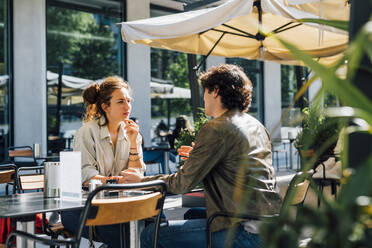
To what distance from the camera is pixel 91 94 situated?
10.4ft

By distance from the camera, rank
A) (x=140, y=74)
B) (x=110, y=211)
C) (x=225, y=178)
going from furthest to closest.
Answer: (x=140, y=74)
(x=225, y=178)
(x=110, y=211)

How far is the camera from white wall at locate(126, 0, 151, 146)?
9.33 m

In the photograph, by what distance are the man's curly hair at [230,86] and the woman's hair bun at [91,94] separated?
38.3 inches

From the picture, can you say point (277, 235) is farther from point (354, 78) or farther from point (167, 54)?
point (167, 54)

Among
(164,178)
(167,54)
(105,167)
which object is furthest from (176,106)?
(164,178)

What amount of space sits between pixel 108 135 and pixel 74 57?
6.27 meters

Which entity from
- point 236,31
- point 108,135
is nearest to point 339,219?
point 108,135

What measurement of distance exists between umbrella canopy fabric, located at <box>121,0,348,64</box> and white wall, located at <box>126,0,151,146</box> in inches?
138

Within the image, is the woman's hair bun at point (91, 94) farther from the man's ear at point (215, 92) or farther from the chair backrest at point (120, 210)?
the chair backrest at point (120, 210)

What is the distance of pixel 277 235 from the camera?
0.50m

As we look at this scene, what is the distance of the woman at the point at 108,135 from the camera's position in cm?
296

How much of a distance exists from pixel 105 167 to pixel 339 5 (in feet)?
8.77

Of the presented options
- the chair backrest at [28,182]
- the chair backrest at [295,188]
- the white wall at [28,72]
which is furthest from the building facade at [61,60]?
the chair backrest at [295,188]

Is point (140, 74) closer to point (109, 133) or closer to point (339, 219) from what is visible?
point (109, 133)
